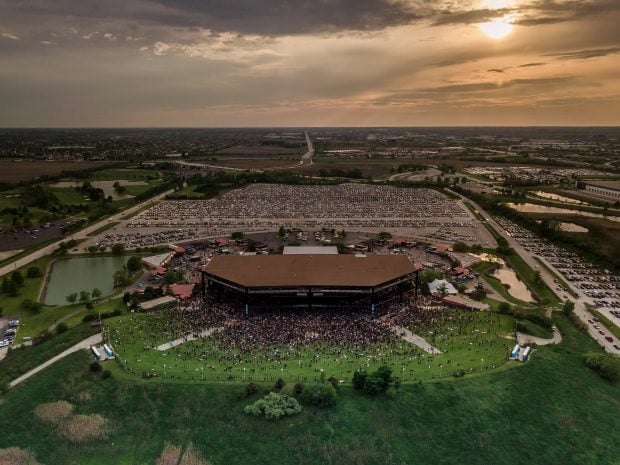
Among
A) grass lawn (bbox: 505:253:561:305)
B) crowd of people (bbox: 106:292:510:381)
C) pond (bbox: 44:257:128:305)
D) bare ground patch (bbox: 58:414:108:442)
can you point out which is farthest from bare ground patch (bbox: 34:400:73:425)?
grass lawn (bbox: 505:253:561:305)

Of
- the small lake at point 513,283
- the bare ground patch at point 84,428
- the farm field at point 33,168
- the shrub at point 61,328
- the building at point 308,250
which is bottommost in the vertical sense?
the small lake at point 513,283

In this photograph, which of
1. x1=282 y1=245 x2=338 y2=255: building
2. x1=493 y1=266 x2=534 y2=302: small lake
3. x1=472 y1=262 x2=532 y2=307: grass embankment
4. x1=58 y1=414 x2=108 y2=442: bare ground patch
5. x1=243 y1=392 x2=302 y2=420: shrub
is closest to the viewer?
x1=58 y1=414 x2=108 y2=442: bare ground patch

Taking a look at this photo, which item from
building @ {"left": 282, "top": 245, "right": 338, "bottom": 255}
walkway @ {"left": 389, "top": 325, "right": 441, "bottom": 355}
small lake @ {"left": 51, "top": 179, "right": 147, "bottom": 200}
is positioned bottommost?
walkway @ {"left": 389, "top": 325, "right": 441, "bottom": 355}

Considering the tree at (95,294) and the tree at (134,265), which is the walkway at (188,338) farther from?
the tree at (134,265)

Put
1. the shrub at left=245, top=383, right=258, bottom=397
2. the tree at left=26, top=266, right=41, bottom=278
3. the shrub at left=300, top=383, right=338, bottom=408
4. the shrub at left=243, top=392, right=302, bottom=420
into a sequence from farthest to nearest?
the tree at left=26, top=266, right=41, bottom=278 < the shrub at left=245, top=383, right=258, bottom=397 < the shrub at left=300, top=383, right=338, bottom=408 < the shrub at left=243, top=392, right=302, bottom=420

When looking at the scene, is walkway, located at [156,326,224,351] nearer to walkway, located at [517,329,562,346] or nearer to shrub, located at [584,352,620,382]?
walkway, located at [517,329,562,346]

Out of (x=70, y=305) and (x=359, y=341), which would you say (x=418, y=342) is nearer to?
(x=359, y=341)

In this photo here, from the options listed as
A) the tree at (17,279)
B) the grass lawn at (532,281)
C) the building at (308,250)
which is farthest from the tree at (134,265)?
the grass lawn at (532,281)
